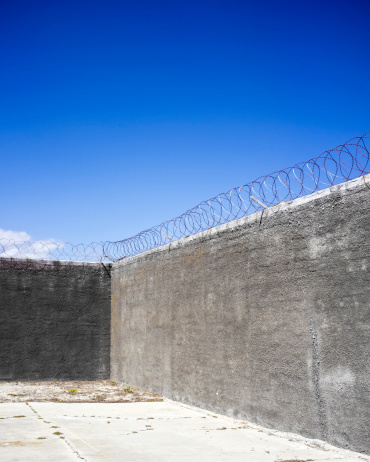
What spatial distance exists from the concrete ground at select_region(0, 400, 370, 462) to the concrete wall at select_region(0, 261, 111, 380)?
341cm

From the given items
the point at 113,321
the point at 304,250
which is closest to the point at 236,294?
the point at 304,250

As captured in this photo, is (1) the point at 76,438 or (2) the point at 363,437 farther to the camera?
(1) the point at 76,438

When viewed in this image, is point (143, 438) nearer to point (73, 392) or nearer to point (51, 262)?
point (73, 392)

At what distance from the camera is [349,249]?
4.84 meters

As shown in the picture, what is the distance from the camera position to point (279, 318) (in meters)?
5.72

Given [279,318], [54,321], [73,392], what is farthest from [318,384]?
[54,321]

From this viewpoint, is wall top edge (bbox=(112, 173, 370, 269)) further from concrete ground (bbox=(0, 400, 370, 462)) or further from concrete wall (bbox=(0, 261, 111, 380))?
concrete wall (bbox=(0, 261, 111, 380))

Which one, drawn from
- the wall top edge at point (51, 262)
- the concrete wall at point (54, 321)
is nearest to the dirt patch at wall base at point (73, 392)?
the concrete wall at point (54, 321)

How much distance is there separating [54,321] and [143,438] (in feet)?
19.8

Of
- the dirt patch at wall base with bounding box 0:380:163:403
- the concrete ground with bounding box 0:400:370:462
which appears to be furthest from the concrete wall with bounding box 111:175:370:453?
the dirt patch at wall base with bounding box 0:380:163:403

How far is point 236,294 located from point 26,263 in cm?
593

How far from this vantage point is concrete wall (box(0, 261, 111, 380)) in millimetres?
10555

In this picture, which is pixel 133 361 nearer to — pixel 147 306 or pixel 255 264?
pixel 147 306

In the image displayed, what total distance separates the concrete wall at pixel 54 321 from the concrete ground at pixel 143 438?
3413 mm
